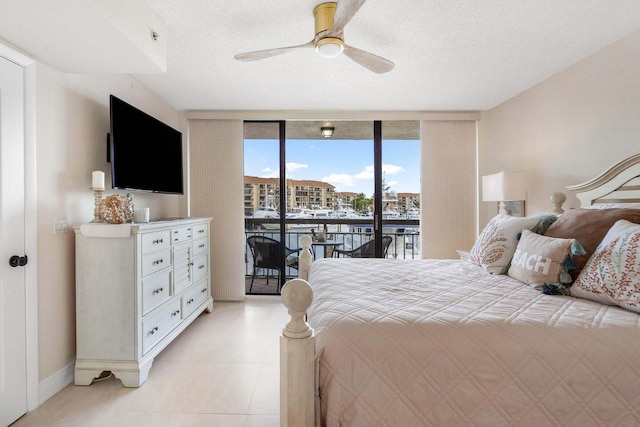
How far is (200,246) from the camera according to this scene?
3209mm

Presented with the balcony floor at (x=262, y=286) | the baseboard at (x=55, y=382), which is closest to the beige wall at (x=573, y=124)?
the balcony floor at (x=262, y=286)

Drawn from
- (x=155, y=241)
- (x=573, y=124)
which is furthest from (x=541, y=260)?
(x=155, y=241)

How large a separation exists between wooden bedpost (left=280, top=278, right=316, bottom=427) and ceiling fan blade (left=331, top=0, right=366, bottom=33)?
1.34 metres

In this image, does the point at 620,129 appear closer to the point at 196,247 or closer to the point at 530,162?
the point at 530,162

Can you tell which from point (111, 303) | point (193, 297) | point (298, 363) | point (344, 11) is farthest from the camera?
point (193, 297)

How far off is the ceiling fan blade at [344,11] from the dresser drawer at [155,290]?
206cm

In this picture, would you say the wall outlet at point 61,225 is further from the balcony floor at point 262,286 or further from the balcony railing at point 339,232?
the balcony floor at point 262,286

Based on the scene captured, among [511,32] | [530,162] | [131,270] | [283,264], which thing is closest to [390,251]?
[283,264]

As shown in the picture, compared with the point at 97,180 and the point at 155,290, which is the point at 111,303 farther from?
the point at 97,180

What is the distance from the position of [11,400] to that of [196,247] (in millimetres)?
1631

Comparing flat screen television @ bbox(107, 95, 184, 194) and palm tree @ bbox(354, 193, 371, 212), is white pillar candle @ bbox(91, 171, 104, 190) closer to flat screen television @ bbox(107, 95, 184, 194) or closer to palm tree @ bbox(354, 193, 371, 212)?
flat screen television @ bbox(107, 95, 184, 194)

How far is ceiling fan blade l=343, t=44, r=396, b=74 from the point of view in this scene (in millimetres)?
1971

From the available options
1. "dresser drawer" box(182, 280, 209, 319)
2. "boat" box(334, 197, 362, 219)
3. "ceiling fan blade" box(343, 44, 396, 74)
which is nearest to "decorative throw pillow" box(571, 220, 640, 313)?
"ceiling fan blade" box(343, 44, 396, 74)

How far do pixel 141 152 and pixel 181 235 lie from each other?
789 millimetres
